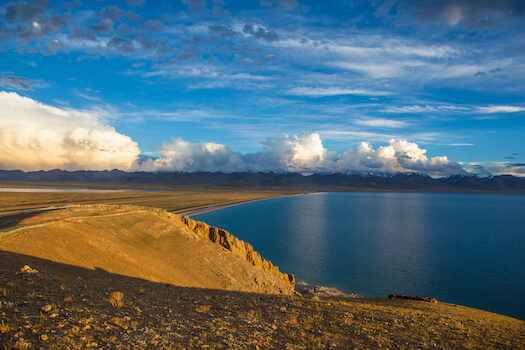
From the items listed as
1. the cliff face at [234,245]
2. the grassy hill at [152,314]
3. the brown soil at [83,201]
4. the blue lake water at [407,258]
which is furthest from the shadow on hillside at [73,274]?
the brown soil at [83,201]

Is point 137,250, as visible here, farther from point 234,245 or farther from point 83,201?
point 83,201

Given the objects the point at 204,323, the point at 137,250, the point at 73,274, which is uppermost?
the point at 204,323

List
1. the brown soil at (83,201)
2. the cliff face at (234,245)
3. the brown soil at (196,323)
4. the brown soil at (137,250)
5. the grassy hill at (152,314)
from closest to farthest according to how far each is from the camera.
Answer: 1. the brown soil at (196,323)
2. the grassy hill at (152,314)
3. the brown soil at (137,250)
4. the cliff face at (234,245)
5. the brown soil at (83,201)

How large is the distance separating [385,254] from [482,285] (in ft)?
39.6

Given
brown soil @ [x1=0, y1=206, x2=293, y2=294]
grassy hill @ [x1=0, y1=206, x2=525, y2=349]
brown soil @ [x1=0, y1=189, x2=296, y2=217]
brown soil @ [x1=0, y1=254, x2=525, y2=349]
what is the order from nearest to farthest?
brown soil @ [x1=0, y1=254, x2=525, y2=349]
grassy hill @ [x1=0, y1=206, x2=525, y2=349]
brown soil @ [x1=0, y1=206, x2=293, y2=294]
brown soil @ [x1=0, y1=189, x2=296, y2=217]

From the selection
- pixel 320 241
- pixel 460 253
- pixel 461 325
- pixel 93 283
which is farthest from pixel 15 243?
Answer: pixel 460 253

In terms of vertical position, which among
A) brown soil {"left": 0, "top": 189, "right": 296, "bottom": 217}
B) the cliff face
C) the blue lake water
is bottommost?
the blue lake water

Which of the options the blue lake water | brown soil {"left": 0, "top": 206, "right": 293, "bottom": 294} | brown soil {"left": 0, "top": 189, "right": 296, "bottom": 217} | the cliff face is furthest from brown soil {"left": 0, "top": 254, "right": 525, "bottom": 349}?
brown soil {"left": 0, "top": 189, "right": 296, "bottom": 217}

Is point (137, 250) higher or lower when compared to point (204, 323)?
lower

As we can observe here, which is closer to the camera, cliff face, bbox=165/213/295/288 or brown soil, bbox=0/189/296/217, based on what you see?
cliff face, bbox=165/213/295/288

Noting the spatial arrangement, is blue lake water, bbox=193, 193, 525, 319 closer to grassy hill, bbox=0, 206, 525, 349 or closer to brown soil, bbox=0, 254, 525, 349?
grassy hill, bbox=0, 206, 525, 349

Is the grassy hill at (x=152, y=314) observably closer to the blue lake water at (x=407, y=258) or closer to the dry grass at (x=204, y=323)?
the dry grass at (x=204, y=323)

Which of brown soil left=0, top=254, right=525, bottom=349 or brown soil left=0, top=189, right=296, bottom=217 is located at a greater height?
brown soil left=0, top=254, right=525, bottom=349

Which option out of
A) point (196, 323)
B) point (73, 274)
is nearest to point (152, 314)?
point (196, 323)
